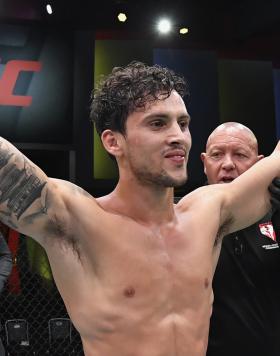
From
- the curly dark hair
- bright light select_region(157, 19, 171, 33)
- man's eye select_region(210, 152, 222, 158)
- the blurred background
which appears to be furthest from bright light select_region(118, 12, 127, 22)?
the curly dark hair

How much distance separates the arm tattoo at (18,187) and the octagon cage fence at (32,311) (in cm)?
270

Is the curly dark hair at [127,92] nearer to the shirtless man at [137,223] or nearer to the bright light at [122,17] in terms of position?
the shirtless man at [137,223]

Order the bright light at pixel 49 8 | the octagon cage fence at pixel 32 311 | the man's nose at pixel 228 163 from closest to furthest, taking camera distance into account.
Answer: the man's nose at pixel 228 163 < the octagon cage fence at pixel 32 311 < the bright light at pixel 49 8

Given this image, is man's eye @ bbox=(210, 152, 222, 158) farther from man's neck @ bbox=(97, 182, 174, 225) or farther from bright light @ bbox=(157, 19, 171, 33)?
bright light @ bbox=(157, 19, 171, 33)

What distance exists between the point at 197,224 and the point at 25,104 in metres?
3.18

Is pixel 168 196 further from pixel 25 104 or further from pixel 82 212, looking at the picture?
pixel 25 104

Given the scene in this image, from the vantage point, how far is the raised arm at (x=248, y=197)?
1677 mm

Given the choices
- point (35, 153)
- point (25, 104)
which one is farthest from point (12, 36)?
point (35, 153)

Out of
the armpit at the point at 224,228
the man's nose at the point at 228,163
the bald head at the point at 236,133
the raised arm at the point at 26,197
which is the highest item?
the bald head at the point at 236,133

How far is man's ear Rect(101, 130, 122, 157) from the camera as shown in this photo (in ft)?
5.25

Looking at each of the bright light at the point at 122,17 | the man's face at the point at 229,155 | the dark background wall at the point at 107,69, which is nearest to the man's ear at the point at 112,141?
the man's face at the point at 229,155

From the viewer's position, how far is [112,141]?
163 centimetres

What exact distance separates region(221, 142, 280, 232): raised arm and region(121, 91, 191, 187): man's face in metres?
0.26

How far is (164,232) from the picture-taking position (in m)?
1.56
